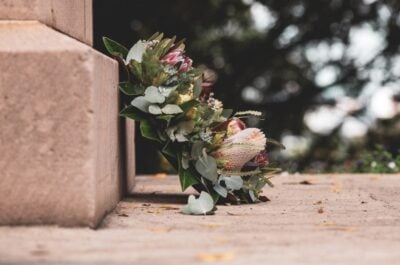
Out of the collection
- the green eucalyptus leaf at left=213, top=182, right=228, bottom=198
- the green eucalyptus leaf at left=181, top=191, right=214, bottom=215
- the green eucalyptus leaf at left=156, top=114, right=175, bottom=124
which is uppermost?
the green eucalyptus leaf at left=156, top=114, right=175, bottom=124

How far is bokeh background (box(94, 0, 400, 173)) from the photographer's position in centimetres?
898

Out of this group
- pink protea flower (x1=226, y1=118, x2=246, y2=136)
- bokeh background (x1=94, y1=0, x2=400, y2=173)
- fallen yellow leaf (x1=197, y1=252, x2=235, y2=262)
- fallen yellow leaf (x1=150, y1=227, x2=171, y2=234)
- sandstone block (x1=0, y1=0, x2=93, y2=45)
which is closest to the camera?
fallen yellow leaf (x1=197, y1=252, x2=235, y2=262)

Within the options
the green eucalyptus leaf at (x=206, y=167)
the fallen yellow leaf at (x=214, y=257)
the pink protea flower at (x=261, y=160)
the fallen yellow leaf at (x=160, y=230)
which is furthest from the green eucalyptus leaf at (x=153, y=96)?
the fallen yellow leaf at (x=214, y=257)

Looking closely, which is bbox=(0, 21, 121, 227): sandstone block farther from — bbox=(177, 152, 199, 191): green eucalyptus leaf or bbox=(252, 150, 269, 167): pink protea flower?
bbox=(252, 150, 269, 167): pink protea flower

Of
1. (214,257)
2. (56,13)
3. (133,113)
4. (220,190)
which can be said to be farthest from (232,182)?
(214,257)

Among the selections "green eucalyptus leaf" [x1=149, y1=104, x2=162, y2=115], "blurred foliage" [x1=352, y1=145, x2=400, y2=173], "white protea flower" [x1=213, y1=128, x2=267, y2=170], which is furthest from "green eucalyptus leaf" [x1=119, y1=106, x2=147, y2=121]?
"blurred foliage" [x1=352, y1=145, x2=400, y2=173]

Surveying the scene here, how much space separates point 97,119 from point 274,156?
6.18 meters

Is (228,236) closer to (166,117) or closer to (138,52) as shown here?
(166,117)

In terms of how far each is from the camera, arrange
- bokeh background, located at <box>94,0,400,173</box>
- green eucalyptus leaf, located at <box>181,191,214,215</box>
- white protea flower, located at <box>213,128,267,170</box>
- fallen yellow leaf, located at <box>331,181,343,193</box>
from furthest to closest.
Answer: bokeh background, located at <box>94,0,400,173</box> → fallen yellow leaf, located at <box>331,181,343,193</box> → white protea flower, located at <box>213,128,267,170</box> → green eucalyptus leaf, located at <box>181,191,214,215</box>

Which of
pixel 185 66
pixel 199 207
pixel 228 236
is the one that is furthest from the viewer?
pixel 185 66

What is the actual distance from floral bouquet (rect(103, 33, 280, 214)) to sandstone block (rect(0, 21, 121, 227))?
0.72 m

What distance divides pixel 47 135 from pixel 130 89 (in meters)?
0.84

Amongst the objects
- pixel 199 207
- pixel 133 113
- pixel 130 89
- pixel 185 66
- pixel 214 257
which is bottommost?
pixel 214 257

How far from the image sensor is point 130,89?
3.77 meters
